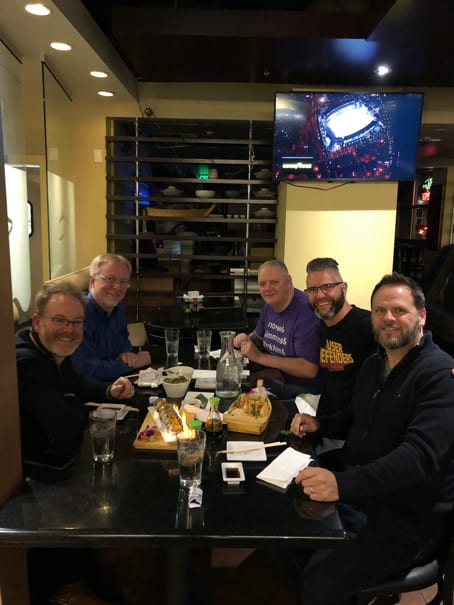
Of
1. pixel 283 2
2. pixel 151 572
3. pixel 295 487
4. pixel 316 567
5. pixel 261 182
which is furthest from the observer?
pixel 261 182

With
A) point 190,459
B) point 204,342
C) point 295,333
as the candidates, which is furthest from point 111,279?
point 190,459

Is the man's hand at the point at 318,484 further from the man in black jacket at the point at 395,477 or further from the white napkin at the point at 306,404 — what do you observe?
the white napkin at the point at 306,404

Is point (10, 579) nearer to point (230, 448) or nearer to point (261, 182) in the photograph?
point (230, 448)

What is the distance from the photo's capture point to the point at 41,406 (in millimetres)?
1481

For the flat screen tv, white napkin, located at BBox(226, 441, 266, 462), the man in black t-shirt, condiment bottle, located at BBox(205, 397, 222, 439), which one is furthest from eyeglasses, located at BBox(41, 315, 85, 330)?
the flat screen tv

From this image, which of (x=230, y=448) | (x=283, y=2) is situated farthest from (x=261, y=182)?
(x=230, y=448)

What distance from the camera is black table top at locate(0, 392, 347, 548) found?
1.12m

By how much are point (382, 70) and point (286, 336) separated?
2.85m

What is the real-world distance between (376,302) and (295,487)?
0.79m

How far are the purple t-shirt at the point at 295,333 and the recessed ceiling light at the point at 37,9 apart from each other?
7.24 feet

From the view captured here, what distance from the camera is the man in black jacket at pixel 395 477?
55.9 inches

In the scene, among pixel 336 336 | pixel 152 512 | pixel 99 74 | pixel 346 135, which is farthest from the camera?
pixel 346 135

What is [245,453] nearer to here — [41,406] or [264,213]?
[41,406]

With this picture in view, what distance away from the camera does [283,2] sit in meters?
4.05
